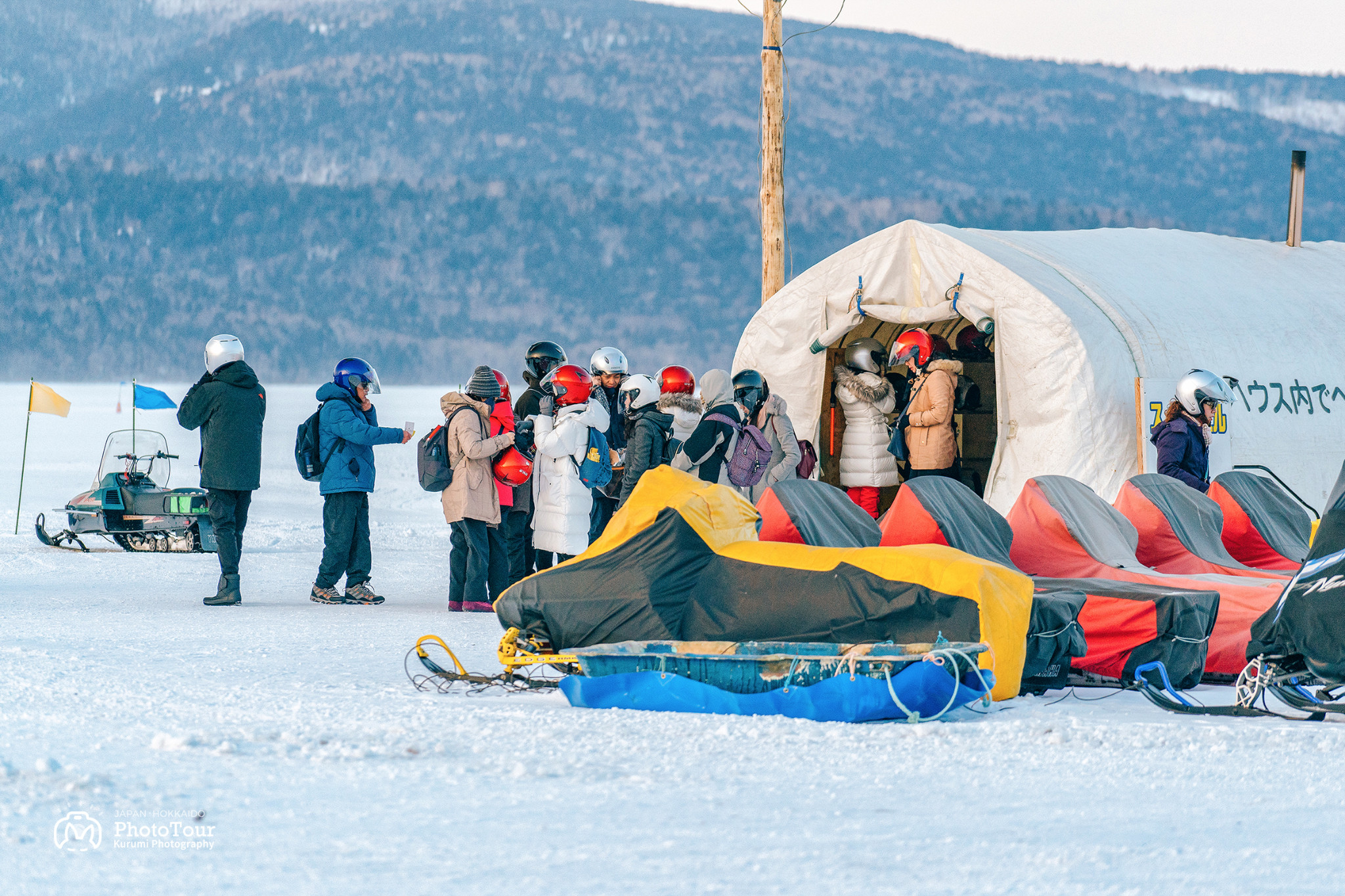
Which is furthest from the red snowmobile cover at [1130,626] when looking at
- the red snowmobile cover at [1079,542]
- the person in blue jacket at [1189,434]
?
the person in blue jacket at [1189,434]

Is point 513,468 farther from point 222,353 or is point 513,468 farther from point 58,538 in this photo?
point 58,538

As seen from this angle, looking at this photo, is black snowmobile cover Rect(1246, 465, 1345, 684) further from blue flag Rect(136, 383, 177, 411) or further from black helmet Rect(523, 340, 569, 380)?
blue flag Rect(136, 383, 177, 411)

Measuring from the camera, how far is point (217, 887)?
10.5ft

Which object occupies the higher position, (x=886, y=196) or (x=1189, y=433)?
(x=886, y=196)

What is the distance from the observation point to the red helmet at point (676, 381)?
9516 millimetres

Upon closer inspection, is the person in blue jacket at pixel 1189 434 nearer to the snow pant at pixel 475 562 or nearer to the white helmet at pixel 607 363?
the white helmet at pixel 607 363

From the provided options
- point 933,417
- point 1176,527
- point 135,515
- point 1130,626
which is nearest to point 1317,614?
point 1130,626

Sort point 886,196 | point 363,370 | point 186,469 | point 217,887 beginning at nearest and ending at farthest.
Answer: point 217,887, point 363,370, point 186,469, point 886,196

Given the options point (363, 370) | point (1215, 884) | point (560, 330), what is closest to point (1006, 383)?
point (363, 370)

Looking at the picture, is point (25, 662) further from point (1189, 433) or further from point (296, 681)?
point (1189, 433)

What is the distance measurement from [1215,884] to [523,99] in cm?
16429

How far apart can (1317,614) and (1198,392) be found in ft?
13.8

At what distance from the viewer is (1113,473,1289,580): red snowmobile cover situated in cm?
793

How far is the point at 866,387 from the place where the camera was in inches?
416
